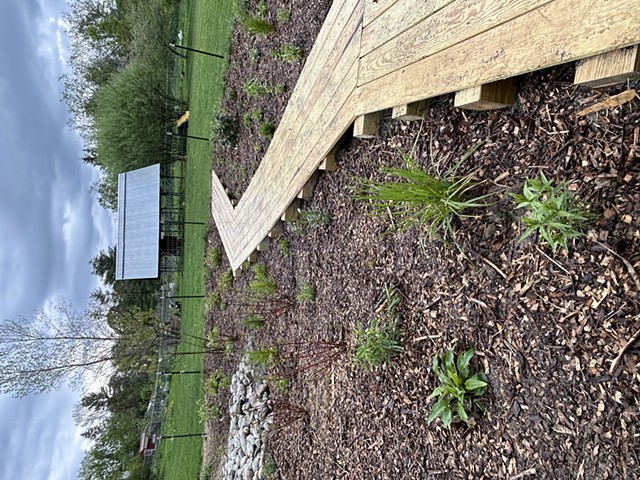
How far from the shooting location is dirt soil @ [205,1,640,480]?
184cm

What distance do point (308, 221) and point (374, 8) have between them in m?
2.09

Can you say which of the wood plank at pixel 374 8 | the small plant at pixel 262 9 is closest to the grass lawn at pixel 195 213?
the small plant at pixel 262 9

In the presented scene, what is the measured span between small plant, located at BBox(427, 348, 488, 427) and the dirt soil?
0.06 metres

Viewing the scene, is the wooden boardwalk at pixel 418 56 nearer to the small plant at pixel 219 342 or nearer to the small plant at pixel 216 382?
the small plant at pixel 219 342

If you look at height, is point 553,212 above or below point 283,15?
below

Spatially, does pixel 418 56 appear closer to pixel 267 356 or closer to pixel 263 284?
pixel 263 284

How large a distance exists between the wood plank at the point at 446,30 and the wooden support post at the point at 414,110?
0.72 feet

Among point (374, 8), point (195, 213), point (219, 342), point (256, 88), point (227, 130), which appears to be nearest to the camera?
point (374, 8)

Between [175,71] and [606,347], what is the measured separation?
484 inches

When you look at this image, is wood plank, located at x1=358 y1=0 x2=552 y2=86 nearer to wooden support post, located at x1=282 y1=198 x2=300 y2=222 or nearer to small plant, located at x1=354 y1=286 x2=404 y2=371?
small plant, located at x1=354 y1=286 x2=404 y2=371

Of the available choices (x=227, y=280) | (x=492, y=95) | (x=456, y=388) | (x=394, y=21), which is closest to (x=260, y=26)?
(x=394, y=21)

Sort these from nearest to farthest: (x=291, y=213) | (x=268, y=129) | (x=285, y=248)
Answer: (x=291, y=213) < (x=285, y=248) < (x=268, y=129)

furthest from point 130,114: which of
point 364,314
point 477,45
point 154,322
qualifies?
point 477,45

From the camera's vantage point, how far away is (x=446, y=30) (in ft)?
7.70
